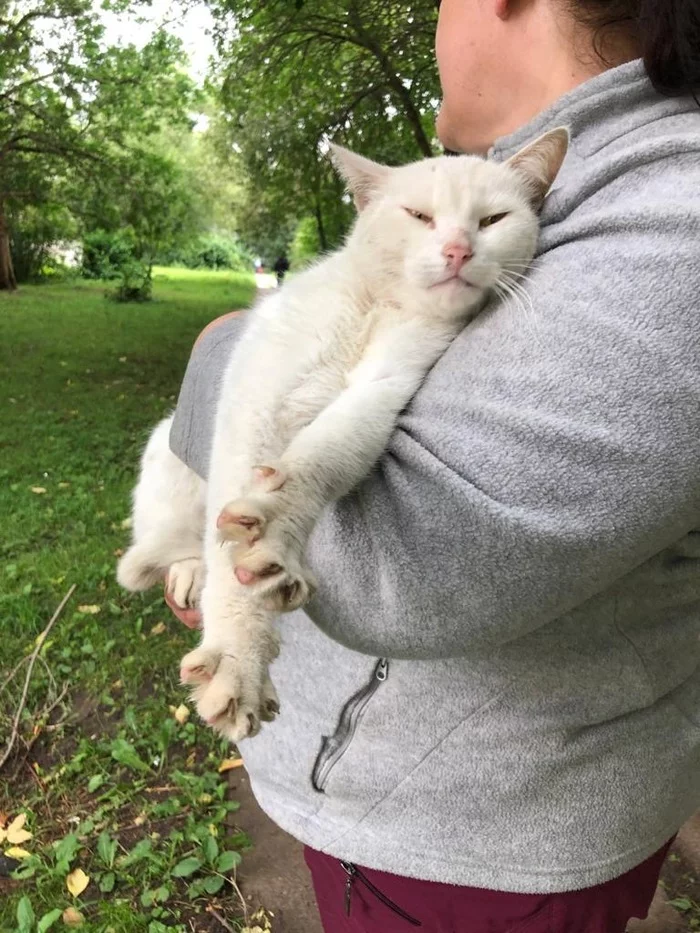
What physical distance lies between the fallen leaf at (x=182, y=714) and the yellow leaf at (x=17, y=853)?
2.60 ft

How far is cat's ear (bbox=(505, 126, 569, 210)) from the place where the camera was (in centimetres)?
118

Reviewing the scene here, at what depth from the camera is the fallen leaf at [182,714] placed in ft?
10.8

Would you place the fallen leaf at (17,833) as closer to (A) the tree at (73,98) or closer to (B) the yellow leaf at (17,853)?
(B) the yellow leaf at (17,853)

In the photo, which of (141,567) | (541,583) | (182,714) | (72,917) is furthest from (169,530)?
(182,714)

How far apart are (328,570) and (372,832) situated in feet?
1.69

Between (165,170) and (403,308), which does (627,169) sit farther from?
(165,170)

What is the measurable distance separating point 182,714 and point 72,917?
96cm

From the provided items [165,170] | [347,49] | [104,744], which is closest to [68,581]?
[104,744]

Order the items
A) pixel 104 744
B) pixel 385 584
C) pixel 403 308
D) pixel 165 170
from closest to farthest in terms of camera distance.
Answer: pixel 385 584 → pixel 403 308 → pixel 104 744 → pixel 165 170

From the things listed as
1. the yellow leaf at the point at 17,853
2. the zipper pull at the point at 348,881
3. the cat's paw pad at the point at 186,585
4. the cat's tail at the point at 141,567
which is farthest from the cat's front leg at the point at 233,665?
the yellow leaf at the point at 17,853

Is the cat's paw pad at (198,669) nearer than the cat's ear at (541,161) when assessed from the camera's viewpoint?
Yes

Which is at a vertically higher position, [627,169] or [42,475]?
[627,169]

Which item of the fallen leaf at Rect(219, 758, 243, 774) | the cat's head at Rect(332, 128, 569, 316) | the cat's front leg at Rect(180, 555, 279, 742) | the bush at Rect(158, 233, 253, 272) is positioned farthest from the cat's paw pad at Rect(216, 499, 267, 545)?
the bush at Rect(158, 233, 253, 272)

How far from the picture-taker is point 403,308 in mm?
1351
